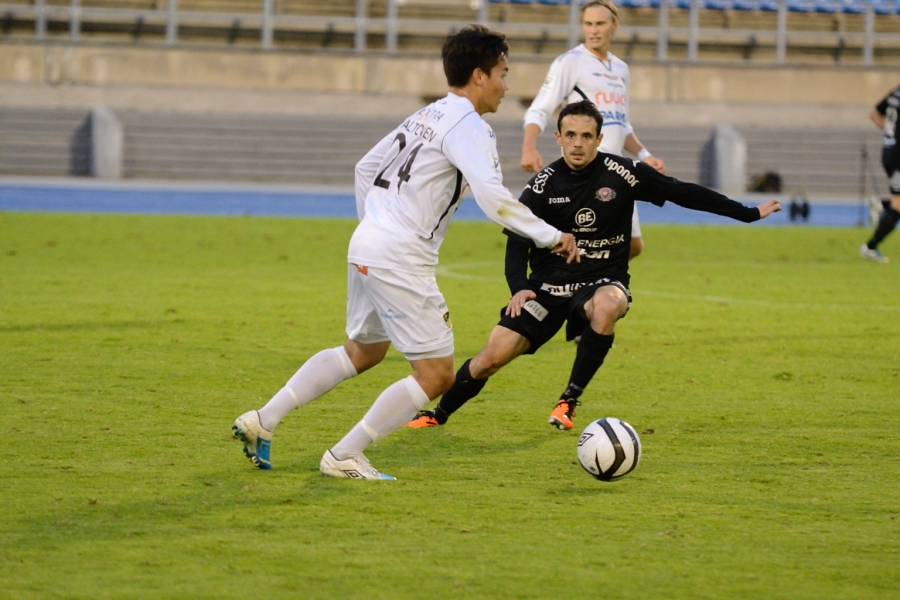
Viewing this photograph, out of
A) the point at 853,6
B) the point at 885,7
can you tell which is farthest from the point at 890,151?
the point at 885,7

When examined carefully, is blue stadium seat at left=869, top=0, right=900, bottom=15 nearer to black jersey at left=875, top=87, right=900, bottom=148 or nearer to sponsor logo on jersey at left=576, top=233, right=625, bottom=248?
black jersey at left=875, top=87, right=900, bottom=148

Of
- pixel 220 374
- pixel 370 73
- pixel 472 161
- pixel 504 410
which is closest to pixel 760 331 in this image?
pixel 504 410

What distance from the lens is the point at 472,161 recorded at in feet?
15.3

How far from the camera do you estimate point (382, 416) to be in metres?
4.92

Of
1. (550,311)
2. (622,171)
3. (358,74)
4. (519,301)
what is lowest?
(550,311)

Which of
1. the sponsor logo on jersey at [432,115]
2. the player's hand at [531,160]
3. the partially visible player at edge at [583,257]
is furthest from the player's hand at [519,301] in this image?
the player's hand at [531,160]

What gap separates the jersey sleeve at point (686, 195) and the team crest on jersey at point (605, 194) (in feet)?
0.43

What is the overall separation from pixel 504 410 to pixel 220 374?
1828mm

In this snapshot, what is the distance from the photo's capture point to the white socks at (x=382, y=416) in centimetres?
492

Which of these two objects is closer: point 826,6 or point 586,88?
point 586,88

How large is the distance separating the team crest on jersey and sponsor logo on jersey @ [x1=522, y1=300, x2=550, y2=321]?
64 cm

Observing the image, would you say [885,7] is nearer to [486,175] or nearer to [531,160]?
[531,160]

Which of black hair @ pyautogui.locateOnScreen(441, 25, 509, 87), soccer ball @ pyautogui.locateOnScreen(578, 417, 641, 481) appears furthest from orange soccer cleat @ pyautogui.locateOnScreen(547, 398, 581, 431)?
black hair @ pyautogui.locateOnScreen(441, 25, 509, 87)

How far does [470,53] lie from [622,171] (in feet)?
5.84
